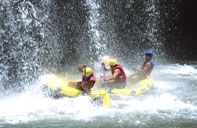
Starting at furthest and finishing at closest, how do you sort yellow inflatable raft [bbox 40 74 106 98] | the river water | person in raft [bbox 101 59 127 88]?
person in raft [bbox 101 59 127 88] < yellow inflatable raft [bbox 40 74 106 98] < the river water

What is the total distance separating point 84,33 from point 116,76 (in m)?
7.34

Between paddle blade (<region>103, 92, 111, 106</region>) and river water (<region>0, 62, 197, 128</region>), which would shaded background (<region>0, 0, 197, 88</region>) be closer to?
river water (<region>0, 62, 197, 128</region>)

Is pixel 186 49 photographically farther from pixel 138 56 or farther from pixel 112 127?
pixel 112 127

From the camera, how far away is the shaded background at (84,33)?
34.4 ft

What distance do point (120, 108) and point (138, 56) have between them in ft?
38.0

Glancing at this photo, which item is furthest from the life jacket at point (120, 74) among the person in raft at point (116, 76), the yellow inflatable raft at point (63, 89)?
the yellow inflatable raft at point (63, 89)

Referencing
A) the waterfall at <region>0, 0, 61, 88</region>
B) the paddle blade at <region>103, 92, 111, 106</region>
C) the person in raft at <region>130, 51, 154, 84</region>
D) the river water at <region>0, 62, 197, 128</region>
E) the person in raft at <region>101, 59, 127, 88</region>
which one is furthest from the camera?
the waterfall at <region>0, 0, 61, 88</region>

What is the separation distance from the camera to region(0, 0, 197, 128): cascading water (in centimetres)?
527

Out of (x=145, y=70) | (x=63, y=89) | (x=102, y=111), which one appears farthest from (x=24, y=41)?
(x=102, y=111)

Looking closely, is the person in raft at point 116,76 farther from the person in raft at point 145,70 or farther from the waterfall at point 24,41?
the waterfall at point 24,41

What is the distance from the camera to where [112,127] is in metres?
4.72

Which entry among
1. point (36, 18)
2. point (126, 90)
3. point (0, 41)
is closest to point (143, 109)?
point (126, 90)

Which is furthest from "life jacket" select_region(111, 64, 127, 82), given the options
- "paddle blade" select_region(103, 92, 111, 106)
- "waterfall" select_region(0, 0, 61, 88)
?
"waterfall" select_region(0, 0, 61, 88)

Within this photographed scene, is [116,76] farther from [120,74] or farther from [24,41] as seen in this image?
[24,41]
